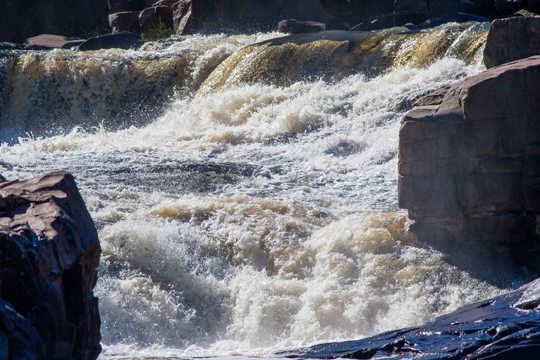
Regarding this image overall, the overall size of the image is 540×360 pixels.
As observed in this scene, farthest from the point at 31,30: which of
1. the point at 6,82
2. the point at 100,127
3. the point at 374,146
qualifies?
the point at 374,146

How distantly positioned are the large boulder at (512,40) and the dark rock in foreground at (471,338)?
17.8 feet

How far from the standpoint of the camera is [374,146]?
13719mm

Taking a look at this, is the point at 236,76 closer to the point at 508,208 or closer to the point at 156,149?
the point at 156,149

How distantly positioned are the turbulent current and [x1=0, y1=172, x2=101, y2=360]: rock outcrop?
288cm

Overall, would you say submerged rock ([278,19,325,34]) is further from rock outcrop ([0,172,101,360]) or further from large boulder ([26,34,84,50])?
rock outcrop ([0,172,101,360])

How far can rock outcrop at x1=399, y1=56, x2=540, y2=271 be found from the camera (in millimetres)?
8836

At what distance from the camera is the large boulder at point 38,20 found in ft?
90.1

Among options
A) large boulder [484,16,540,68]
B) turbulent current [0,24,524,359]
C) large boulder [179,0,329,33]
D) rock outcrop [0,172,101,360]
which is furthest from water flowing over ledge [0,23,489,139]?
rock outcrop [0,172,101,360]

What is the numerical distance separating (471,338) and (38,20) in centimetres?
2308

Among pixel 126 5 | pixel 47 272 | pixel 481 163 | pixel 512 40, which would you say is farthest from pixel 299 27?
pixel 47 272

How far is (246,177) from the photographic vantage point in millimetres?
13312

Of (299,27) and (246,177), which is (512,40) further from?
(299,27)

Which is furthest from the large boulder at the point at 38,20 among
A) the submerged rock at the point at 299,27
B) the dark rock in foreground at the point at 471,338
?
the dark rock in foreground at the point at 471,338

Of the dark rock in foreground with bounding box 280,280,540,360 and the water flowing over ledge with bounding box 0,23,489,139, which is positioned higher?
the water flowing over ledge with bounding box 0,23,489,139
